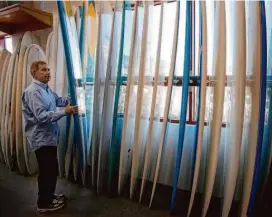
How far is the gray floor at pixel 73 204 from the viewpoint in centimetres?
145

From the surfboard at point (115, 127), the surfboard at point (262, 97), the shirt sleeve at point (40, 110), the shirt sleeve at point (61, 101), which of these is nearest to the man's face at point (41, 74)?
the shirt sleeve at point (40, 110)

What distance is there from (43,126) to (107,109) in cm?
44

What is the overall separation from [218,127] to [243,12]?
64 cm

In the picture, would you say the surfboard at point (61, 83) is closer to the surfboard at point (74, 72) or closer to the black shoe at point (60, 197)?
the surfboard at point (74, 72)

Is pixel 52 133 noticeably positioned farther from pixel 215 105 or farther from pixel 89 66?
pixel 215 105

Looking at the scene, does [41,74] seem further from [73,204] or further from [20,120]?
[73,204]

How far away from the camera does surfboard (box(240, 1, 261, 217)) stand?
45.7 inches

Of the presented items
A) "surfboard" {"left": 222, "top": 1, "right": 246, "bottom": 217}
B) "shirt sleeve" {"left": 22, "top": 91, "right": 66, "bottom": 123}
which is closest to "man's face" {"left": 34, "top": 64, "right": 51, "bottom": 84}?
"shirt sleeve" {"left": 22, "top": 91, "right": 66, "bottom": 123}

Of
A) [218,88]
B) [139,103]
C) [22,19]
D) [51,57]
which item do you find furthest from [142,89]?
[22,19]

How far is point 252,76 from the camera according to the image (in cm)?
119

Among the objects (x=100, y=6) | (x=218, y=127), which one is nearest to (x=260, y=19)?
(x=218, y=127)

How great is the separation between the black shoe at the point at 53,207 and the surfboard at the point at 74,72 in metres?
0.29

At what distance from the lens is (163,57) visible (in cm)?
147

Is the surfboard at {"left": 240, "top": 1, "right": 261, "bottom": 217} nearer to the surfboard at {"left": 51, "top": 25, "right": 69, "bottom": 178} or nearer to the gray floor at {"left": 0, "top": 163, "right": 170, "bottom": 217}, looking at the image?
the gray floor at {"left": 0, "top": 163, "right": 170, "bottom": 217}
